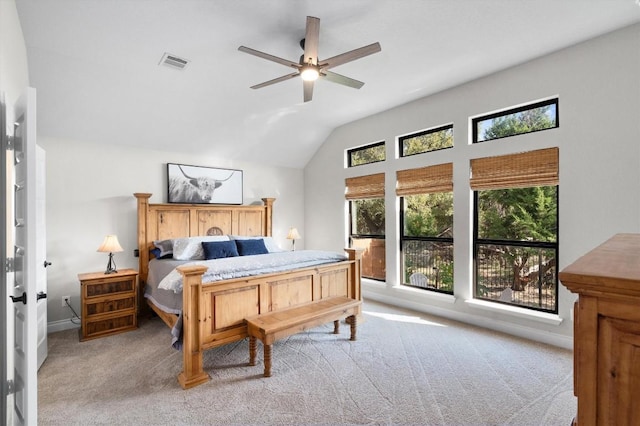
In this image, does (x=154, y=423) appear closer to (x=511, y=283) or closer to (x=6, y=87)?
(x=6, y=87)

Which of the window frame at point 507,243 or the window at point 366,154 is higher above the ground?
the window at point 366,154

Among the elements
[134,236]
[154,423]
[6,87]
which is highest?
[6,87]

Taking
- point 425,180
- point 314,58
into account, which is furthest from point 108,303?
point 425,180

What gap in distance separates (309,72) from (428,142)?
2.35 metres

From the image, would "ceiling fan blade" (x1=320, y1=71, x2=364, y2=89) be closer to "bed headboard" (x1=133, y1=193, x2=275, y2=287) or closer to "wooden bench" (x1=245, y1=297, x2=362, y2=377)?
"wooden bench" (x1=245, y1=297, x2=362, y2=377)

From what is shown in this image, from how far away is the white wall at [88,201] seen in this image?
12.2 ft

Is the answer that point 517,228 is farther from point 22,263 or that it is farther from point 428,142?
point 22,263

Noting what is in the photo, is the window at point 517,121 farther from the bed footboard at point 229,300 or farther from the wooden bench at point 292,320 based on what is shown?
the wooden bench at point 292,320

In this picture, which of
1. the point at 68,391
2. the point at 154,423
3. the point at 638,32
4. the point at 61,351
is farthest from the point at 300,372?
the point at 638,32

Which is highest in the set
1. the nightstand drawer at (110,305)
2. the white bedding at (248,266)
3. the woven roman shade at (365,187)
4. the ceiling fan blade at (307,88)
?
the ceiling fan blade at (307,88)

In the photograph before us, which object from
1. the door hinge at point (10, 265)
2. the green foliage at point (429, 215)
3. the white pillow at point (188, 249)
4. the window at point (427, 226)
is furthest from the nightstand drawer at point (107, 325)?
the green foliage at point (429, 215)

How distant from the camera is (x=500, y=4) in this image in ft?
7.99

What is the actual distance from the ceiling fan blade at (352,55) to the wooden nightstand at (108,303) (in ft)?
10.5

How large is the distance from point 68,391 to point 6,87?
2186mm
